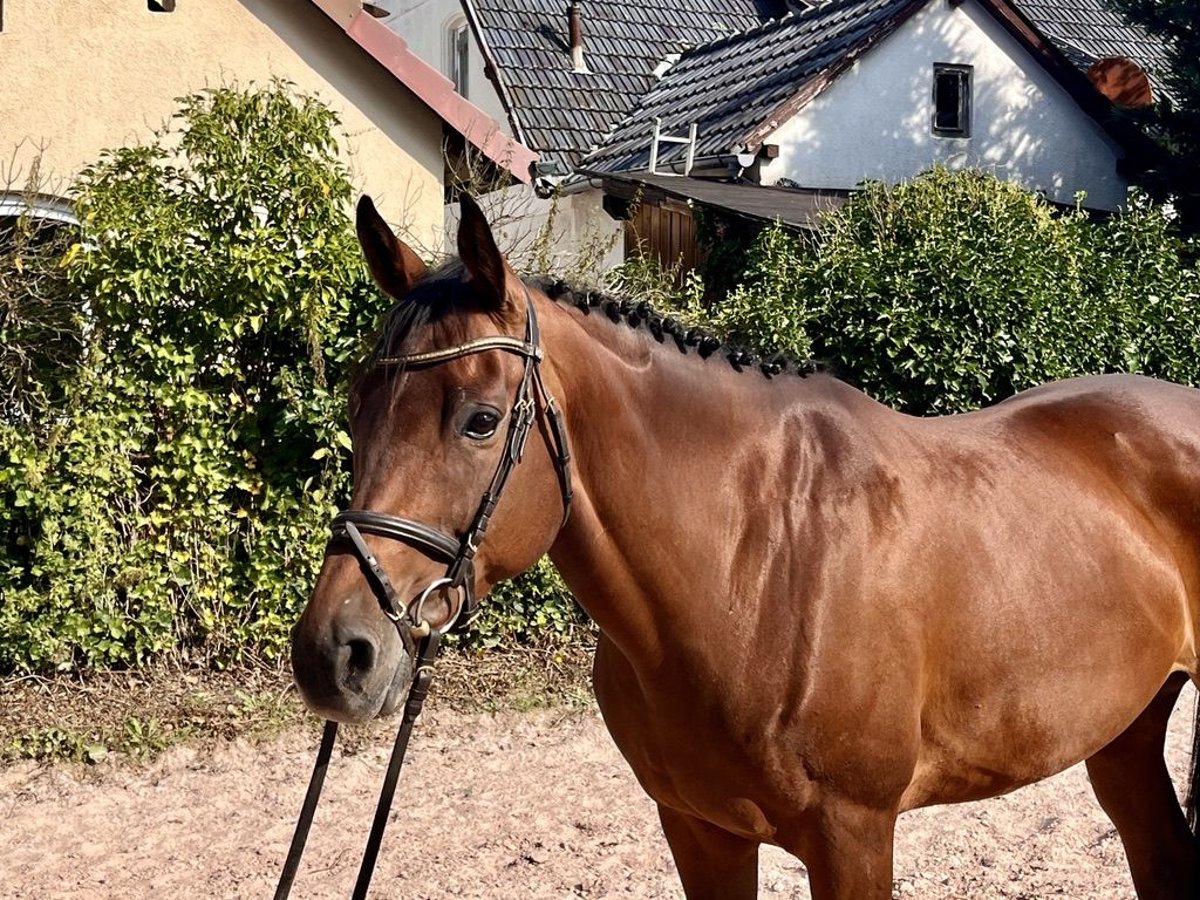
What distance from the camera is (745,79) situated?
54.0 feet

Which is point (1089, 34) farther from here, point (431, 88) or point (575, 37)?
point (431, 88)

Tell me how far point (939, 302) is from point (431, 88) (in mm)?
3797

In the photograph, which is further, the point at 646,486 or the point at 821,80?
the point at 821,80

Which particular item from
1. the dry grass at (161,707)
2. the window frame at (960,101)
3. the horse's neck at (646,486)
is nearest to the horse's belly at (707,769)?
the horse's neck at (646,486)

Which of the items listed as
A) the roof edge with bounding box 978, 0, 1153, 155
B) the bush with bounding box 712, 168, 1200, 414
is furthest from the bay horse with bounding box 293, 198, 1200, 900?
the roof edge with bounding box 978, 0, 1153, 155

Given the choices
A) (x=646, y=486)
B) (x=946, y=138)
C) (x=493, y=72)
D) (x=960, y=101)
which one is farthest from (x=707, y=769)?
(x=493, y=72)

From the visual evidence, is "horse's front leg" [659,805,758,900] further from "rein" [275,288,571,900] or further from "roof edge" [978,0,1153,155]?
"roof edge" [978,0,1153,155]

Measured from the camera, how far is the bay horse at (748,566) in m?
2.23

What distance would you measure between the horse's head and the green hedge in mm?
3713

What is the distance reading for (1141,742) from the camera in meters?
3.74

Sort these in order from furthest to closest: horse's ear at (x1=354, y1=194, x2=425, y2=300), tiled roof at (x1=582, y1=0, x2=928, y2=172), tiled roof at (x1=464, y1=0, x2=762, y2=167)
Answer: tiled roof at (x1=464, y1=0, x2=762, y2=167)
tiled roof at (x1=582, y1=0, x2=928, y2=172)
horse's ear at (x1=354, y1=194, x2=425, y2=300)

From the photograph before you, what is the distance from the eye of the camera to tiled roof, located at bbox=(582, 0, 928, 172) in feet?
49.2

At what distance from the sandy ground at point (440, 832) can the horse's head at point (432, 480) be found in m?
2.73

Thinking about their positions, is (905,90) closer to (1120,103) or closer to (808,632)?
(1120,103)
